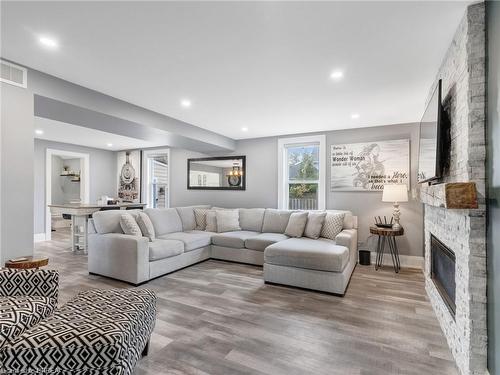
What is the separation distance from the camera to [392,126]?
454cm

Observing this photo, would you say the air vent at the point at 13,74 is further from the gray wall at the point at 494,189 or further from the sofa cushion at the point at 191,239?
the gray wall at the point at 494,189

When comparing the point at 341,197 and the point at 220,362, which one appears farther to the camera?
the point at 341,197

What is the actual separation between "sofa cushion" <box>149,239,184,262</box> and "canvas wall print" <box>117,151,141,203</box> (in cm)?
414

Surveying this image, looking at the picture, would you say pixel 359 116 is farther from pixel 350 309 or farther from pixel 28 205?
pixel 28 205

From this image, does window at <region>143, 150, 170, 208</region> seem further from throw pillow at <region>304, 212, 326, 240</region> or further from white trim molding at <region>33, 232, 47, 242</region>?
throw pillow at <region>304, 212, 326, 240</region>

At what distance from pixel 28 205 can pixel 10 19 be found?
1657mm

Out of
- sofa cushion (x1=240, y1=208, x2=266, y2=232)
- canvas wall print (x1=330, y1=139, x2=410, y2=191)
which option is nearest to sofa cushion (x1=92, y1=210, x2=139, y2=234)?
sofa cushion (x1=240, y1=208, x2=266, y2=232)

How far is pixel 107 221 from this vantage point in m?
3.87

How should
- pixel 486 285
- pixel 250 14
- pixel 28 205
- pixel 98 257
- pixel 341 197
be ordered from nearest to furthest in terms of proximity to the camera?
pixel 486 285 < pixel 250 14 < pixel 28 205 < pixel 98 257 < pixel 341 197

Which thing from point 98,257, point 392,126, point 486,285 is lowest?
point 98,257

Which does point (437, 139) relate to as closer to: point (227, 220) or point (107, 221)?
point (227, 220)

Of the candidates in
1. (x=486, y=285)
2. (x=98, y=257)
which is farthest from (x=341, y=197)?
(x=98, y=257)

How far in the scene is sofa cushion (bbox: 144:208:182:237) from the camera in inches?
174

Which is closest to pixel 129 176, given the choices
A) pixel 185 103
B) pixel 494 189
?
pixel 185 103
